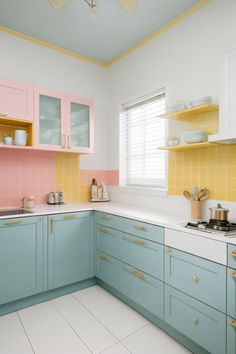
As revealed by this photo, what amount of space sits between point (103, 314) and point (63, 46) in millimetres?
3011

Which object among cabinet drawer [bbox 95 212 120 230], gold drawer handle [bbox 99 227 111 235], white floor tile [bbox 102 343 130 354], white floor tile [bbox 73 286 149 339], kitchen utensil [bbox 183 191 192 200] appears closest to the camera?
white floor tile [bbox 102 343 130 354]

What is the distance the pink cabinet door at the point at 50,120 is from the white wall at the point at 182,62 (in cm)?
90

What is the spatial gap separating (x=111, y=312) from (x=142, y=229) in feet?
2.73

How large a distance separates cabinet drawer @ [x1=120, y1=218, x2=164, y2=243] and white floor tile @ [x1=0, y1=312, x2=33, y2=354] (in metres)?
1.15

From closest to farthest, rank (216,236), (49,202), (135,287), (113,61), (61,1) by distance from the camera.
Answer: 1. (216,236)
2. (61,1)
3. (135,287)
4. (49,202)
5. (113,61)

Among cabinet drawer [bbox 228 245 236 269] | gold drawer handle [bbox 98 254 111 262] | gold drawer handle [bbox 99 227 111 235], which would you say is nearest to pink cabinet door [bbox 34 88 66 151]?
gold drawer handle [bbox 99 227 111 235]

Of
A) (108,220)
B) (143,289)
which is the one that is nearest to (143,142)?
(108,220)

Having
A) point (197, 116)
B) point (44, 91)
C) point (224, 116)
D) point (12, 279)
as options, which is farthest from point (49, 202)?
point (224, 116)

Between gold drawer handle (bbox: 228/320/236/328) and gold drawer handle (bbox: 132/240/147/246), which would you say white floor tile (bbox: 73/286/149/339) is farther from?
gold drawer handle (bbox: 228/320/236/328)

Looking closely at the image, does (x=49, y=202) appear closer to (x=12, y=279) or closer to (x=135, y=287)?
(x=12, y=279)

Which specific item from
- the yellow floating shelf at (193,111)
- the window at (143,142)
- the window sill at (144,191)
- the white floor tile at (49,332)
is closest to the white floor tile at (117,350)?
the white floor tile at (49,332)

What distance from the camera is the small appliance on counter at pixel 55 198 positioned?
282 cm

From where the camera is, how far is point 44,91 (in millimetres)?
2572

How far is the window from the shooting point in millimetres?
2693
